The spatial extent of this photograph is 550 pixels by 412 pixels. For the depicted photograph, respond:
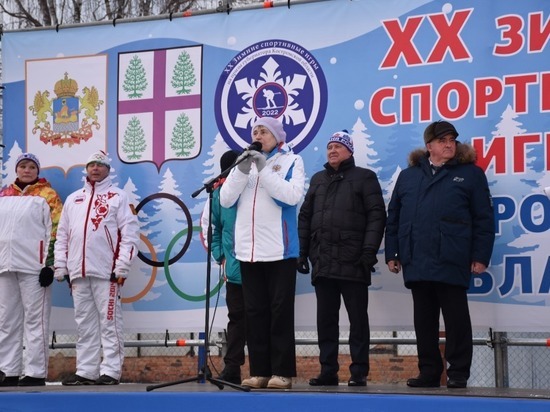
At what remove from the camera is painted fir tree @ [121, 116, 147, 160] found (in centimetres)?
800

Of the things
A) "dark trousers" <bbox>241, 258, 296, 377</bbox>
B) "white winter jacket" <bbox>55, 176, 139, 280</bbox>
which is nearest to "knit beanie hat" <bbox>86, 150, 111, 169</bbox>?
"white winter jacket" <bbox>55, 176, 139, 280</bbox>

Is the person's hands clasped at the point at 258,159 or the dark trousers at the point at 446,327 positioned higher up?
the person's hands clasped at the point at 258,159

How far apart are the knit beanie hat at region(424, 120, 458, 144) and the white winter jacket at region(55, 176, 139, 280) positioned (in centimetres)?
237

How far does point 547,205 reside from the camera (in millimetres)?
Answer: 6777

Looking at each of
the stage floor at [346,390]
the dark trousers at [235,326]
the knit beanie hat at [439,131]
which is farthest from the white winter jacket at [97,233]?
the knit beanie hat at [439,131]

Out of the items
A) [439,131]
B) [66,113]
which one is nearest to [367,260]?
[439,131]

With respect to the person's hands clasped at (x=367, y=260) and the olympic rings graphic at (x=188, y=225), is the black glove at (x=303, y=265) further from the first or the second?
the olympic rings graphic at (x=188, y=225)

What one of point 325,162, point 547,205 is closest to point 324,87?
point 325,162

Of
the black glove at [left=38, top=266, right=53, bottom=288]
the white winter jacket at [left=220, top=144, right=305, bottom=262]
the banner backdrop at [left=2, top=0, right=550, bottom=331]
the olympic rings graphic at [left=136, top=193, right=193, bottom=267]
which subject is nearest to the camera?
the white winter jacket at [left=220, top=144, right=305, bottom=262]

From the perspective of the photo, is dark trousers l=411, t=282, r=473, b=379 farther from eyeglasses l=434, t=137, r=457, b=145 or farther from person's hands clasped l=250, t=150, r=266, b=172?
person's hands clasped l=250, t=150, r=266, b=172

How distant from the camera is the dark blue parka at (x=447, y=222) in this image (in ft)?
20.3

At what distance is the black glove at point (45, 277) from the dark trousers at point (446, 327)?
110 inches

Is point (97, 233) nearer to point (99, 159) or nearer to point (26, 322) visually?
point (99, 159)

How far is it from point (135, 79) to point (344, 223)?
251 cm
